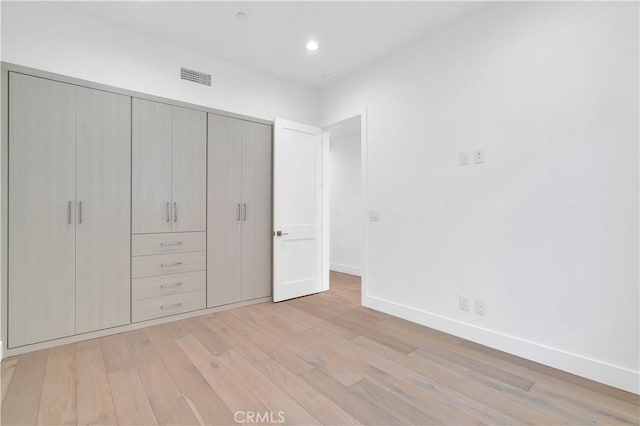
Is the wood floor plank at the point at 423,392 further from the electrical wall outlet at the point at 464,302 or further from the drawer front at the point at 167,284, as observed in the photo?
the drawer front at the point at 167,284

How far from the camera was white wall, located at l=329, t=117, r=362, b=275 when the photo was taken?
18.3 ft

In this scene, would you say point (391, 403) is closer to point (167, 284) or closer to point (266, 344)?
point (266, 344)

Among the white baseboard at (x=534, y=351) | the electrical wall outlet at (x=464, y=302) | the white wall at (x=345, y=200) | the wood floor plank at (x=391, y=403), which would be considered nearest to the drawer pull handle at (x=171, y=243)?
the wood floor plank at (x=391, y=403)

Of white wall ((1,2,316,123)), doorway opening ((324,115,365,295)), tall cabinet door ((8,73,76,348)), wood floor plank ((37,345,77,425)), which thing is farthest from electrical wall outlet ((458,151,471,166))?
tall cabinet door ((8,73,76,348))

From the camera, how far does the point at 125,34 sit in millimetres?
2799

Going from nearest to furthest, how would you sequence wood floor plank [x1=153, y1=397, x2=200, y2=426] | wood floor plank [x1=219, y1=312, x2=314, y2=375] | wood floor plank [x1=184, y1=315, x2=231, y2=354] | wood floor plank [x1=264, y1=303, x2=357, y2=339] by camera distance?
wood floor plank [x1=153, y1=397, x2=200, y2=426]
wood floor plank [x1=219, y1=312, x2=314, y2=375]
wood floor plank [x1=184, y1=315, x2=231, y2=354]
wood floor plank [x1=264, y1=303, x2=357, y2=339]

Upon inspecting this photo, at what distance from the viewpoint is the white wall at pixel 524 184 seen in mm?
1911

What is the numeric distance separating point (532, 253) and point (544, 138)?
2.76 ft

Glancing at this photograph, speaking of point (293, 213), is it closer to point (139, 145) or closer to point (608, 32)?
point (139, 145)

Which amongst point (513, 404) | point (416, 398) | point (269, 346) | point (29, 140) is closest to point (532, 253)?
point (513, 404)

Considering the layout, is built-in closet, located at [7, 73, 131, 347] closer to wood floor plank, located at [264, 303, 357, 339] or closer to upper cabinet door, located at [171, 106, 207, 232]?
upper cabinet door, located at [171, 106, 207, 232]

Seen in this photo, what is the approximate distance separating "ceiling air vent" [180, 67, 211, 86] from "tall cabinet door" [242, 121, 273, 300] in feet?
1.91

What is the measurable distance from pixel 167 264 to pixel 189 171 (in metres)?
0.96

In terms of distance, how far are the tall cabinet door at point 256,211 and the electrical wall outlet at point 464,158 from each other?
2.14 m
